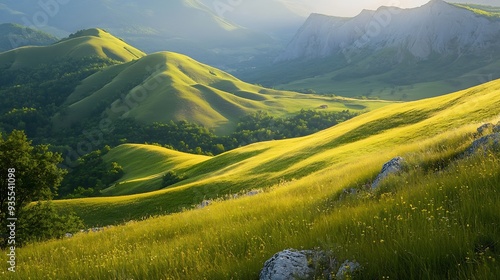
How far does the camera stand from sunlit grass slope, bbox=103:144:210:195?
7250 cm

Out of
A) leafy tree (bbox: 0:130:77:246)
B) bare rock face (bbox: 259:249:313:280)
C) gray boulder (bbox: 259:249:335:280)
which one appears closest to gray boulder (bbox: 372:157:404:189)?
gray boulder (bbox: 259:249:335:280)

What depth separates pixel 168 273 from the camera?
637 cm

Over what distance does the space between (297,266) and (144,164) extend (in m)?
102

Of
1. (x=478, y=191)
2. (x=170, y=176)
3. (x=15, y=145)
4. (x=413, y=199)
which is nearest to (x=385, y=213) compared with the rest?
(x=413, y=199)

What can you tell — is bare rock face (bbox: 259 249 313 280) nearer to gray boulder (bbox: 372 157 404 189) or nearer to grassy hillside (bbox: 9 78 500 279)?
grassy hillside (bbox: 9 78 500 279)

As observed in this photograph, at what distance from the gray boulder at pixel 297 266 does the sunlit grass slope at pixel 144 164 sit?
64634 millimetres

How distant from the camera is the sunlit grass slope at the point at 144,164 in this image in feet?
238

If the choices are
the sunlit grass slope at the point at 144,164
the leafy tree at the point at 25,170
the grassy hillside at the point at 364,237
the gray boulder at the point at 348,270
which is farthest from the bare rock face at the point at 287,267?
the sunlit grass slope at the point at 144,164

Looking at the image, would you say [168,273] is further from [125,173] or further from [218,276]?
[125,173]

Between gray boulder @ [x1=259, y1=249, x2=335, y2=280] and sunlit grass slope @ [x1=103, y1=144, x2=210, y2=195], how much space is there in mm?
64634

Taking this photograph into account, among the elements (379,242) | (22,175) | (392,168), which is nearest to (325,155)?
(392,168)

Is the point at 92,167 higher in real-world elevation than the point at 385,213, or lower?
lower

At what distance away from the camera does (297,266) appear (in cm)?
522

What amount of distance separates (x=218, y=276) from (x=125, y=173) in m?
105
